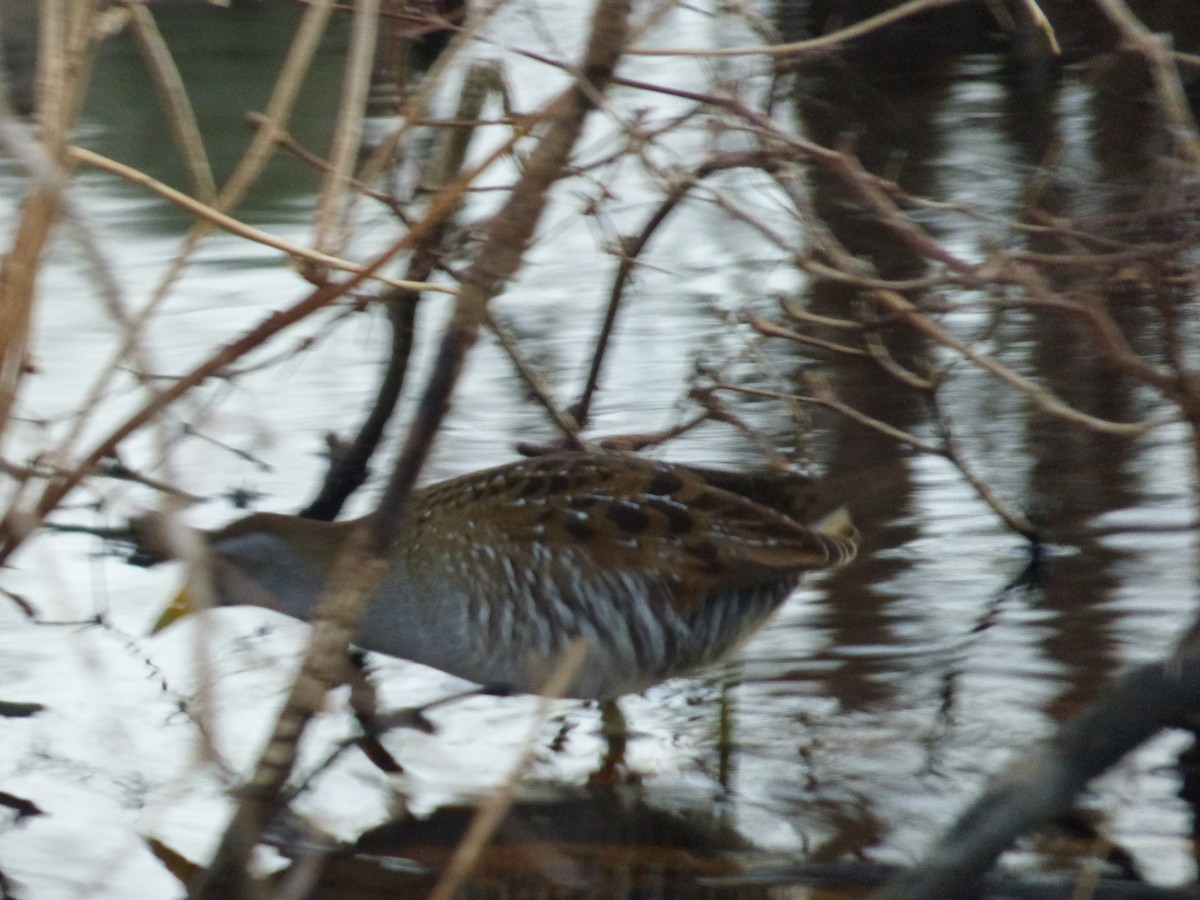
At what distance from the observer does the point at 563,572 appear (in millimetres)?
3934

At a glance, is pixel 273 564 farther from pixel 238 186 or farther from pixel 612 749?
pixel 238 186

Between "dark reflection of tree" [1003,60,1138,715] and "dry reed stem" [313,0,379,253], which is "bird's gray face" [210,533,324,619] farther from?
"dark reflection of tree" [1003,60,1138,715]

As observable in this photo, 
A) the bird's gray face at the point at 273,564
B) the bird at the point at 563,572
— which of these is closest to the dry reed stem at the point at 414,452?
the bird at the point at 563,572

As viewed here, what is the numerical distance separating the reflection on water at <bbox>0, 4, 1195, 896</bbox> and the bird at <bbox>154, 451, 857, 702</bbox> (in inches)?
7.2

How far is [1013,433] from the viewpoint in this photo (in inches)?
213

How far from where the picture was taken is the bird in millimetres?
3924

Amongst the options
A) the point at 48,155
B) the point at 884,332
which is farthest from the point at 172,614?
the point at 884,332

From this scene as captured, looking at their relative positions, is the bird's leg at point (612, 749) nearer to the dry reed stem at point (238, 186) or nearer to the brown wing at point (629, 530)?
the brown wing at point (629, 530)

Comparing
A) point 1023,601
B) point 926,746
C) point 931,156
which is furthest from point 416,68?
point 926,746

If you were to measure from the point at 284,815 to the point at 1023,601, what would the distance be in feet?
6.83

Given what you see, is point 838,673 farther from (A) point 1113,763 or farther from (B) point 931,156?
(B) point 931,156

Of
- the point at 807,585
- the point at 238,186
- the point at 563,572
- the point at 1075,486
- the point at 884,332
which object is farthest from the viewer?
the point at 884,332

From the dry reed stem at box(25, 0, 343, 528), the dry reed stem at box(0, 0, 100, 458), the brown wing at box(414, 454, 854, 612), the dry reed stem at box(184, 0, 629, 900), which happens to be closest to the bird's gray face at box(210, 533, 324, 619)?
the brown wing at box(414, 454, 854, 612)

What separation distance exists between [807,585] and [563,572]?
99 cm
